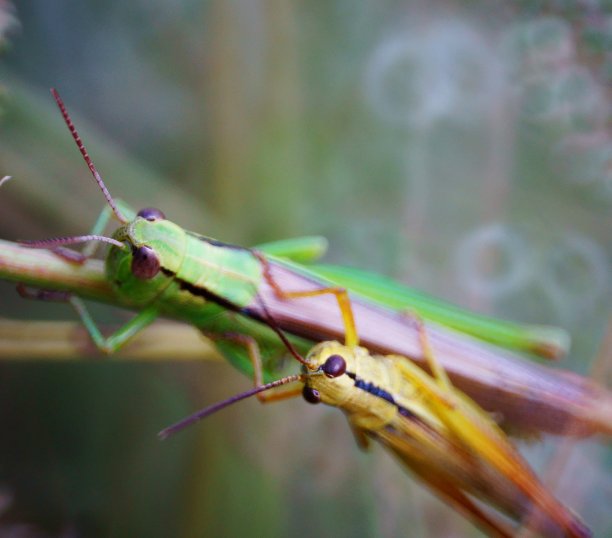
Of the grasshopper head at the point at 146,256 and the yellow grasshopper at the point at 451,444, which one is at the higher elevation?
the grasshopper head at the point at 146,256

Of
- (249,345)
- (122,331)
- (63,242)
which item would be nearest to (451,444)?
(249,345)

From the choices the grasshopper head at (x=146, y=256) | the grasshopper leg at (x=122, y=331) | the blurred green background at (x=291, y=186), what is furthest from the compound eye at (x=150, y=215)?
the blurred green background at (x=291, y=186)

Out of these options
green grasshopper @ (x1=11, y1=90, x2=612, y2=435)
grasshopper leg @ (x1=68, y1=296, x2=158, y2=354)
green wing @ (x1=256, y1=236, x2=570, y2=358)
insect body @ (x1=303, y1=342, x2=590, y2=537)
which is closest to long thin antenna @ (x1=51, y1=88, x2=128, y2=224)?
green grasshopper @ (x1=11, y1=90, x2=612, y2=435)

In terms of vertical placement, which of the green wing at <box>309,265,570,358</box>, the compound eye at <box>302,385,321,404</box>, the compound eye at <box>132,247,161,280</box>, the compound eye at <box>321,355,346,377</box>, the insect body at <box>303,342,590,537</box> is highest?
the compound eye at <box>132,247,161,280</box>

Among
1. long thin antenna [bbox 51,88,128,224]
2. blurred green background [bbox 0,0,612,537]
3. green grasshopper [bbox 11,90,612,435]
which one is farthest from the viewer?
blurred green background [bbox 0,0,612,537]

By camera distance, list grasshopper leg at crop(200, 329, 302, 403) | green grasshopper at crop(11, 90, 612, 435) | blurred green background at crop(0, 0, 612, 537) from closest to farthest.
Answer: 1. green grasshopper at crop(11, 90, 612, 435)
2. grasshopper leg at crop(200, 329, 302, 403)
3. blurred green background at crop(0, 0, 612, 537)

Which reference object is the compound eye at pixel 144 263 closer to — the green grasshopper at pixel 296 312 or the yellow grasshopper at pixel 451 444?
the green grasshopper at pixel 296 312

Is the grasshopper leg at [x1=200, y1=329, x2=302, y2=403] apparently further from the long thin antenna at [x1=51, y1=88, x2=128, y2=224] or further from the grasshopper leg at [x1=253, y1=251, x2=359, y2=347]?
the long thin antenna at [x1=51, y1=88, x2=128, y2=224]

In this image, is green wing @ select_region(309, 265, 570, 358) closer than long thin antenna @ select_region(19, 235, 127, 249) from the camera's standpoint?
No
